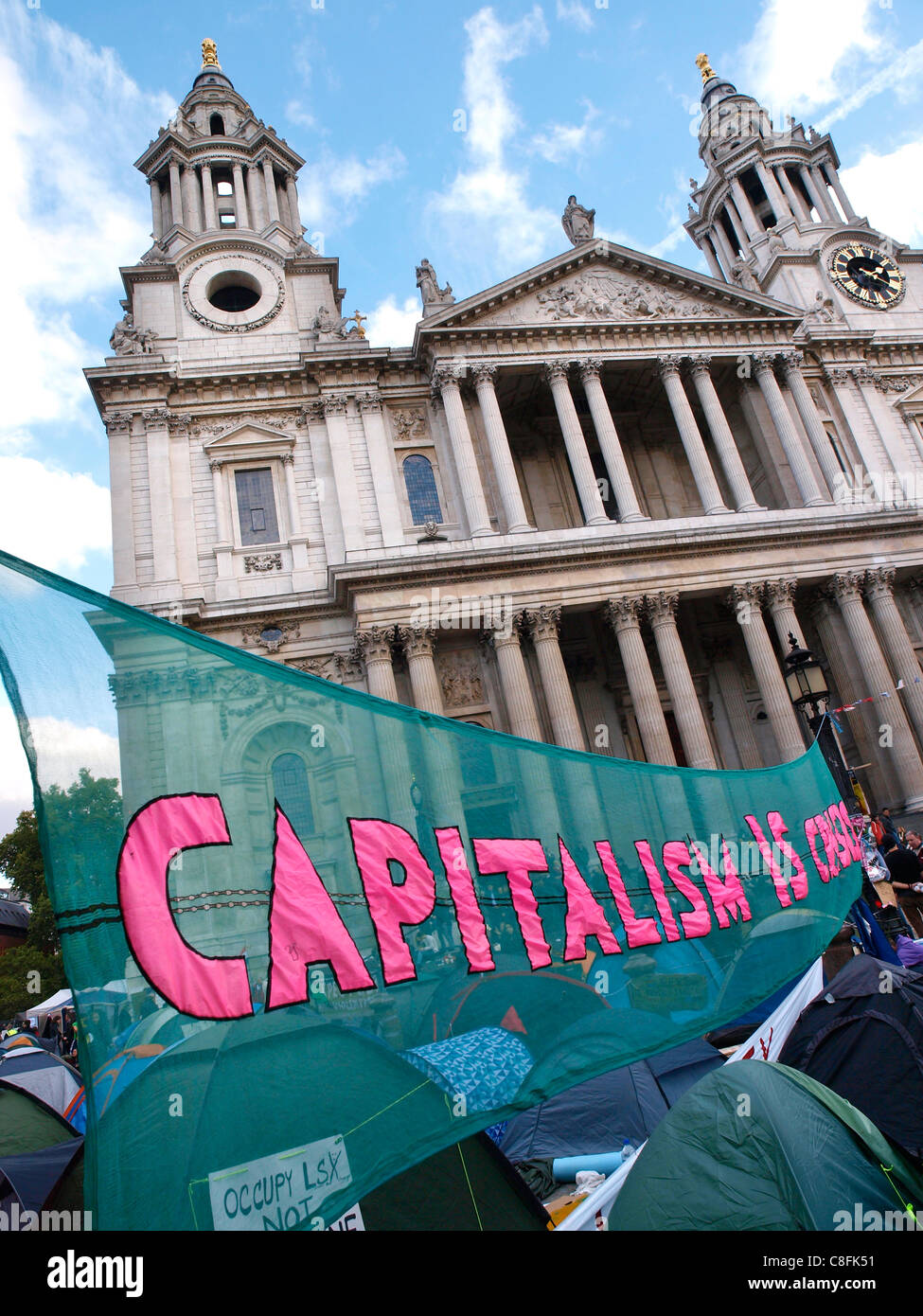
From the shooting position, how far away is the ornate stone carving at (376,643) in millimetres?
21812

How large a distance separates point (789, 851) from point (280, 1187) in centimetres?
470

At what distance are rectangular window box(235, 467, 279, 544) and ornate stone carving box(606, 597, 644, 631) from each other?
1063 cm

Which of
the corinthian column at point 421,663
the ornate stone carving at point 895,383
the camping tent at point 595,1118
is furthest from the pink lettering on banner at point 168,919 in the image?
the ornate stone carving at point 895,383

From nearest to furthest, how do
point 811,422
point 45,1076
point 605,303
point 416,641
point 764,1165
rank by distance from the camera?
point 764,1165
point 45,1076
point 416,641
point 605,303
point 811,422

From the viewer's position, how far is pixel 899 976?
261 inches

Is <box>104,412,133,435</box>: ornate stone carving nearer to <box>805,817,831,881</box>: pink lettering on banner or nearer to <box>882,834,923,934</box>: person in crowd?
<box>882,834,923,934</box>: person in crowd

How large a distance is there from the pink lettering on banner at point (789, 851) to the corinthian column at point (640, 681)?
15.2m

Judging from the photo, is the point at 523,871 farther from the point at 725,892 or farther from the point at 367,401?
the point at 367,401

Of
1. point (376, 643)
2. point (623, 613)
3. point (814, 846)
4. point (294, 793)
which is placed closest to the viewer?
point (294, 793)

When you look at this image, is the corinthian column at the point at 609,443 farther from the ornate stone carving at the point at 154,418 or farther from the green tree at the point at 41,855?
the green tree at the point at 41,855

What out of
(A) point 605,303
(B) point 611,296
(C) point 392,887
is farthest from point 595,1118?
(B) point 611,296

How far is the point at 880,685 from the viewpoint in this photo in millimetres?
23750
